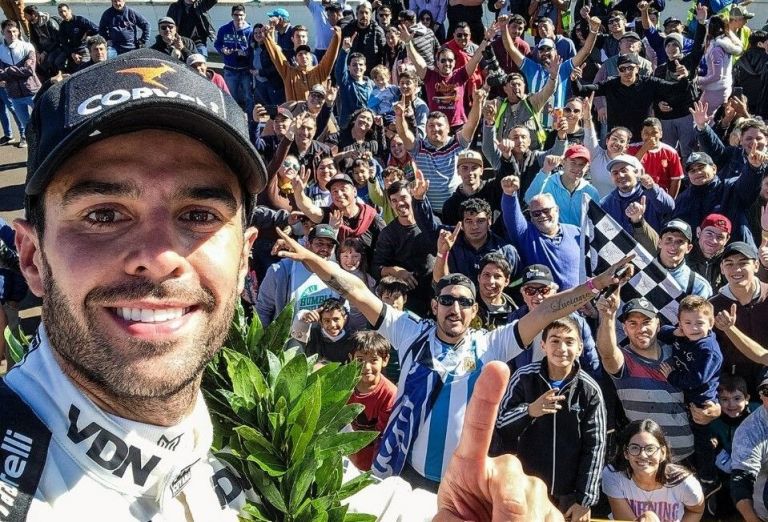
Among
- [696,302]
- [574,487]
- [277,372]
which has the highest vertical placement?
[277,372]

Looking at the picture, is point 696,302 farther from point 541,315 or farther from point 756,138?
point 756,138

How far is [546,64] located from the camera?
32.1 feet

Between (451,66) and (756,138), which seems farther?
(451,66)

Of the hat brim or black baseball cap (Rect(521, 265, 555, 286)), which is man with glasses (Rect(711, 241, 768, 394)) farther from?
the hat brim

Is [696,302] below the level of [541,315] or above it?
below

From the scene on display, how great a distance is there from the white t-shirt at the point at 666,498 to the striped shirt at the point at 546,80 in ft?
18.1

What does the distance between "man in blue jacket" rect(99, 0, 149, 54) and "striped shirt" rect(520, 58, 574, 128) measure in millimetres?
5520

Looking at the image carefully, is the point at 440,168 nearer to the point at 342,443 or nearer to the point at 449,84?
the point at 449,84

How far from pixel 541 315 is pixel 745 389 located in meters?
1.54

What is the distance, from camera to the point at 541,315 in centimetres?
448

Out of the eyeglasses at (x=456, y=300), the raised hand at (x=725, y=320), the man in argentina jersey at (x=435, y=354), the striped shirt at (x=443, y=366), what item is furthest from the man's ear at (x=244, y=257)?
the raised hand at (x=725, y=320)

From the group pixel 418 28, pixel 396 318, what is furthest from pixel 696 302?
pixel 418 28

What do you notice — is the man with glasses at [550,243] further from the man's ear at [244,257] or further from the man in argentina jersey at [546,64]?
the man's ear at [244,257]

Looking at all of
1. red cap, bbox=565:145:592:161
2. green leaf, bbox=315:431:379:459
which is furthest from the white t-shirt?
green leaf, bbox=315:431:379:459
